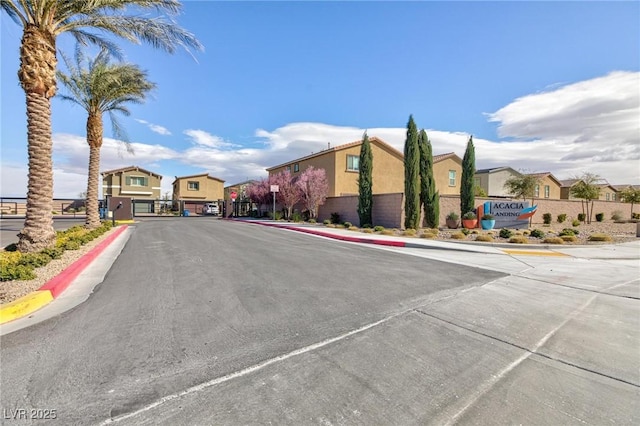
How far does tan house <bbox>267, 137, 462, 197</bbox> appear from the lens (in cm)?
2911

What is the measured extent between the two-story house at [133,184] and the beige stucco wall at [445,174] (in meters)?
46.9

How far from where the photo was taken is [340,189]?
29141mm

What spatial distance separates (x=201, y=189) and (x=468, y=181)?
51.0 m

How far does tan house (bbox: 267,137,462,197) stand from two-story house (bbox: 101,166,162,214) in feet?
125

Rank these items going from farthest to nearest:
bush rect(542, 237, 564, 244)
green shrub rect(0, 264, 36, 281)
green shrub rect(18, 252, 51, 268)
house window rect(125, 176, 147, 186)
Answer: house window rect(125, 176, 147, 186) → bush rect(542, 237, 564, 244) → green shrub rect(18, 252, 51, 268) → green shrub rect(0, 264, 36, 281)

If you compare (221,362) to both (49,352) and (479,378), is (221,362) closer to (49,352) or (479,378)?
(49,352)

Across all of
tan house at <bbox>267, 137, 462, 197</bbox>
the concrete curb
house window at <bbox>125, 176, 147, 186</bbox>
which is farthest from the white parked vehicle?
the concrete curb

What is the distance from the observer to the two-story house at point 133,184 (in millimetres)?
56250

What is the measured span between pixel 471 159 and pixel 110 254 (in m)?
21.0

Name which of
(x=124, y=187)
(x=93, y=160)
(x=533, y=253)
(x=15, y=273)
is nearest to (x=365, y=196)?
(x=533, y=253)

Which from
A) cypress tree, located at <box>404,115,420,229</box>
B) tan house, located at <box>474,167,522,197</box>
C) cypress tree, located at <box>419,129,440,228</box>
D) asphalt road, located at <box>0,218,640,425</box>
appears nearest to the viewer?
asphalt road, located at <box>0,218,640,425</box>

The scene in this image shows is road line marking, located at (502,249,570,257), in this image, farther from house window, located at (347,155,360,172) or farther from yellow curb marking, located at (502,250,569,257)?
house window, located at (347,155,360,172)

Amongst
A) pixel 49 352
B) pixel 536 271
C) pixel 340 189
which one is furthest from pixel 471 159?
pixel 49 352

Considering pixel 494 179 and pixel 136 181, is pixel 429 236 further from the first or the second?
pixel 136 181
